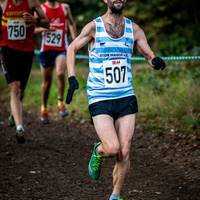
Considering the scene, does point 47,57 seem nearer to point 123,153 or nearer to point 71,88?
point 71,88

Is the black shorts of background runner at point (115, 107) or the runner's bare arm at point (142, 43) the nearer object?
the black shorts of background runner at point (115, 107)

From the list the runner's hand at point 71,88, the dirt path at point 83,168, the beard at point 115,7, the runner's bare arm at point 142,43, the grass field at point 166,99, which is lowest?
the dirt path at point 83,168

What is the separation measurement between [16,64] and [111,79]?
314 centimetres

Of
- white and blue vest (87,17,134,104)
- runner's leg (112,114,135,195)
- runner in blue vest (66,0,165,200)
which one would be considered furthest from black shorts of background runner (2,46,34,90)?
runner's leg (112,114,135,195)

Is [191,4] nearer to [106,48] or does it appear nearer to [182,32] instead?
[182,32]

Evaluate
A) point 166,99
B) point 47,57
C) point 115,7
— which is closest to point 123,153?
point 115,7

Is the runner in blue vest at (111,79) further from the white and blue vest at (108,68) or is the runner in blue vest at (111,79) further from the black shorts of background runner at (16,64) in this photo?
the black shorts of background runner at (16,64)

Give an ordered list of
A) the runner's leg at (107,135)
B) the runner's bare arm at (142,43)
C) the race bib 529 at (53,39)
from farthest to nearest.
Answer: the race bib 529 at (53,39)
the runner's bare arm at (142,43)
the runner's leg at (107,135)

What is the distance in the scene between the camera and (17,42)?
27.8 ft

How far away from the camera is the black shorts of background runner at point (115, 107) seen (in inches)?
223

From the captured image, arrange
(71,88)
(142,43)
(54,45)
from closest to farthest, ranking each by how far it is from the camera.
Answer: (71,88)
(142,43)
(54,45)

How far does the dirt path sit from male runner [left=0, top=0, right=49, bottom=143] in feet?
2.01

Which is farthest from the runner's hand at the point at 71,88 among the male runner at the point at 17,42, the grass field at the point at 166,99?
the grass field at the point at 166,99

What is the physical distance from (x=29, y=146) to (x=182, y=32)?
8.58 meters
